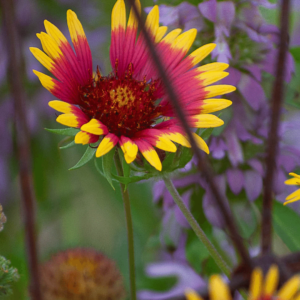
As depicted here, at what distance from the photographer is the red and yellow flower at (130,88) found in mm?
192

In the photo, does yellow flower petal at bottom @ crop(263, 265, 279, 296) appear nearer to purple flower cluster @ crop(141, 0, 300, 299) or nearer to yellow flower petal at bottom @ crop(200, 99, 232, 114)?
yellow flower petal at bottom @ crop(200, 99, 232, 114)

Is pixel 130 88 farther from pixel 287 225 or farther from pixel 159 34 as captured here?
pixel 287 225

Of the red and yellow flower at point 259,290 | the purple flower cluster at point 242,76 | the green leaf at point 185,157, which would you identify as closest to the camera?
the red and yellow flower at point 259,290

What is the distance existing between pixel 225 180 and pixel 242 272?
0.24 metres

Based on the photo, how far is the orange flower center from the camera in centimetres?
23

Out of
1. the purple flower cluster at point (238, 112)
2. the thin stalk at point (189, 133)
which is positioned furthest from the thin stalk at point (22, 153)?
the purple flower cluster at point (238, 112)

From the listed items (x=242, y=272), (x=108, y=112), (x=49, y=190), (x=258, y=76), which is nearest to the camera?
(x=242, y=272)

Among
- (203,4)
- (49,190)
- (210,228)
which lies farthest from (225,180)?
(49,190)

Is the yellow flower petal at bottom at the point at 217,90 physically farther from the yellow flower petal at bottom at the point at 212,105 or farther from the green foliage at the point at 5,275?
the green foliage at the point at 5,275

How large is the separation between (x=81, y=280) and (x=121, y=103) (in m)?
0.11

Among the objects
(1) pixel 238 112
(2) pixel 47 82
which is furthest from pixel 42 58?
(1) pixel 238 112

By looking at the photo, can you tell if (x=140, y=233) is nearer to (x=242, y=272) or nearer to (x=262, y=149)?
(x=262, y=149)

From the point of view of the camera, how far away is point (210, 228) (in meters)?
0.38

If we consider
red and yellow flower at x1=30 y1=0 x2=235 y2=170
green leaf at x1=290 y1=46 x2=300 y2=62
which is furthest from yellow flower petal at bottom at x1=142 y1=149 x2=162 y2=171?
green leaf at x1=290 y1=46 x2=300 y2=62
